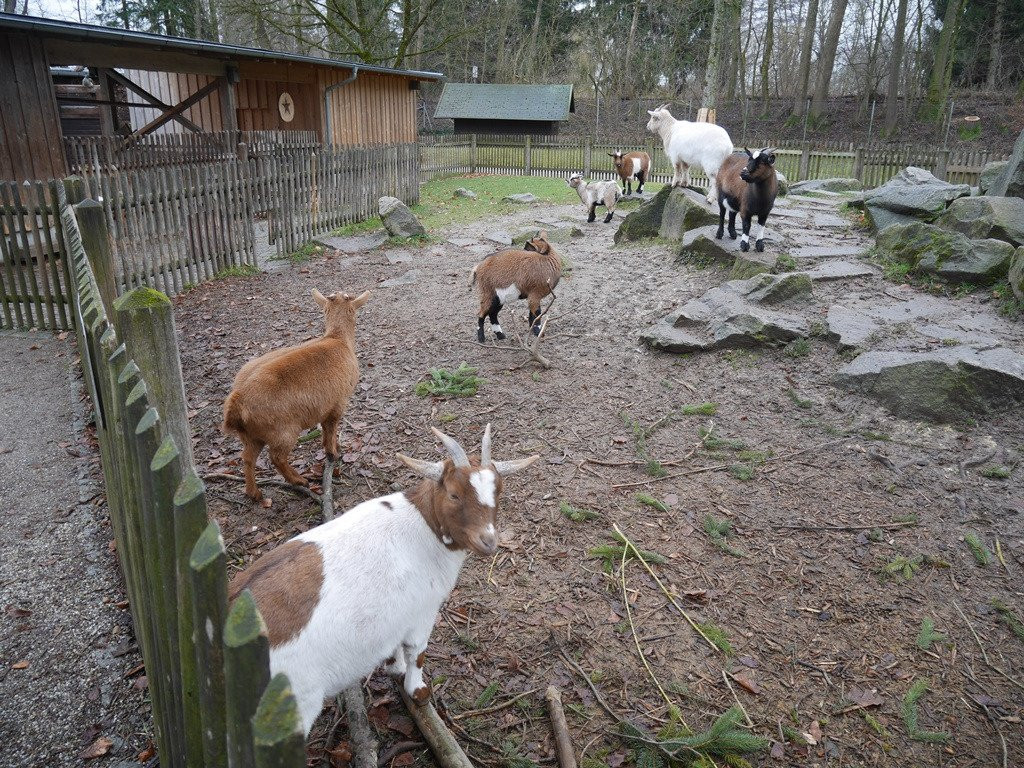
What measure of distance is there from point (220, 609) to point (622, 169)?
59.0 feet

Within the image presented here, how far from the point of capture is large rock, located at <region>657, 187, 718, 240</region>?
9.81 meters

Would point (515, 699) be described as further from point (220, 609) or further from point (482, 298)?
point (482, 298)

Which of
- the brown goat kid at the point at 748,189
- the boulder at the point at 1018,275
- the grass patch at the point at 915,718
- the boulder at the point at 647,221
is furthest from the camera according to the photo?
the boulder at the point at 647,221

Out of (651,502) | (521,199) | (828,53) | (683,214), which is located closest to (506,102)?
(828,53)

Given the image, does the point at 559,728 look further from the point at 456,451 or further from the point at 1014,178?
the point at 1014,178

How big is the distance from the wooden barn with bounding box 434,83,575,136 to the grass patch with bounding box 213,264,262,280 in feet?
76.9

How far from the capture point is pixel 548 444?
203 inches

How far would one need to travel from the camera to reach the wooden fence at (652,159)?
17.7m

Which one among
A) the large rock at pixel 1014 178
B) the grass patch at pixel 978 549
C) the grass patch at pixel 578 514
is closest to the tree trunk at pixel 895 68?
the large rock at pixel 1014 178

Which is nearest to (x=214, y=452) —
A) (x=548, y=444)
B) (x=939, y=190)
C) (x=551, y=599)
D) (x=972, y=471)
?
(x=548, y=444)

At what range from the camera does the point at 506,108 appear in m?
31.6

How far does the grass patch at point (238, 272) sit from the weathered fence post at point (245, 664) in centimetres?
953

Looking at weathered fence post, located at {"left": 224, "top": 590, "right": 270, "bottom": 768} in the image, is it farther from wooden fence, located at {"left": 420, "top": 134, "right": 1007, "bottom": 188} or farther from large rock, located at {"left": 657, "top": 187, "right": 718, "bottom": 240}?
wooden fence, located at {"left": 420, "top": 134, "right": 1007, "bottom": 188}

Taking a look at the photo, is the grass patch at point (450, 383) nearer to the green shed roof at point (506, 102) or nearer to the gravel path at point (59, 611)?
the gravel path at point (59, 611)
